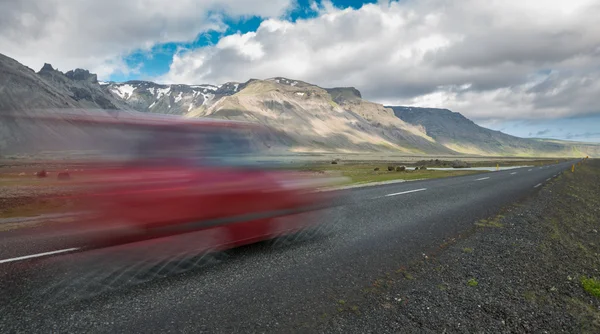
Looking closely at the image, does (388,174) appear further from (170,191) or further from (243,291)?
(243,291)

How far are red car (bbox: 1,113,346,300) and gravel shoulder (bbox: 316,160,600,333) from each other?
263 cm

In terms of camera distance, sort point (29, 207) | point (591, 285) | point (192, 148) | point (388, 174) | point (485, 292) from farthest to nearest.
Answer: point (388, 174)
point (29, 207)
point (192, 148)
point (591, 285)
point (485, 292)

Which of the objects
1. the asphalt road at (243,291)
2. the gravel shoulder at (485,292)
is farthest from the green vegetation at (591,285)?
the asphalt road at (243,291)

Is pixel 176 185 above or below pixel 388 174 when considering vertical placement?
above

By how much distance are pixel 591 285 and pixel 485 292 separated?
1582 millimetres

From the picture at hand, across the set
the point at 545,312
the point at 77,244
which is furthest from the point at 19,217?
the point at 545,312

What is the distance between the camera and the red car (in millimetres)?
5141

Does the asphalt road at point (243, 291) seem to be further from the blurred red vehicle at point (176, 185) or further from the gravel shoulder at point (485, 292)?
the blurred red vehicle at point (176, 185)

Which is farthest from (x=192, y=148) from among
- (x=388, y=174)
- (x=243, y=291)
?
(x=388, y=174)

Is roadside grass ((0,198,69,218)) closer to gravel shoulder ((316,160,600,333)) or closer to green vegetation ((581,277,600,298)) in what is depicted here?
gravel shoulder ((316,160,600,333))

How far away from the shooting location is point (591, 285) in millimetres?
4281

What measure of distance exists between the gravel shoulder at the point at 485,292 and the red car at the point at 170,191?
263 centimetres

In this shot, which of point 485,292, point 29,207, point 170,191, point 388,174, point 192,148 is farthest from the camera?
point 388,174

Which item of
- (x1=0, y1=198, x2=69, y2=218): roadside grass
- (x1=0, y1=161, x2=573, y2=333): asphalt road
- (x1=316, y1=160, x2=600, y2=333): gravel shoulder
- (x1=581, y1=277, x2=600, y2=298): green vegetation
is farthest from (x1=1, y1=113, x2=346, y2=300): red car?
(x1=0, y1=198, x2=69, y2=218): roadside grass
